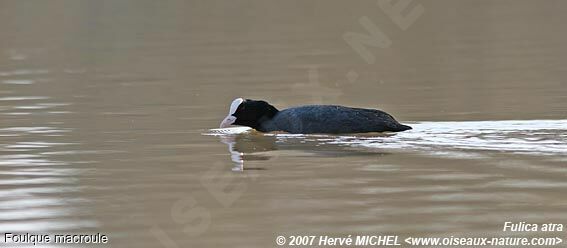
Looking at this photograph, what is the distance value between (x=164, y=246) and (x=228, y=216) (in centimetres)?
114

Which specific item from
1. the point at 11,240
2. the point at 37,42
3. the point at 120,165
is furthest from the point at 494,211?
the point at 37,42

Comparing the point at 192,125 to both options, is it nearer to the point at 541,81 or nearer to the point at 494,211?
the point at 541,81

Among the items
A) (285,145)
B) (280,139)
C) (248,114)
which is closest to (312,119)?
(280,139)

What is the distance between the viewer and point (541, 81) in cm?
1948

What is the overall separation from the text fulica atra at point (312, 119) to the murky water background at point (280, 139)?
0.57 ft

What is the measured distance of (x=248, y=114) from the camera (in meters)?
15.4

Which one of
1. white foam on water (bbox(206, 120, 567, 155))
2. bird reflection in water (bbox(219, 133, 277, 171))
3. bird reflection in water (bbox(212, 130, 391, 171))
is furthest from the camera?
bird reflection in water (bbox(219, 133, 277, 171))

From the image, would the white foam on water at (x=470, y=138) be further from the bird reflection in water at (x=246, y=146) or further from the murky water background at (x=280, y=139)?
the bird reflection in water at (x=246, y=146)

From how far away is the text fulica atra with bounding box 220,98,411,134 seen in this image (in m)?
14.6

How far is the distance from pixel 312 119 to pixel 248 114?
95 cm

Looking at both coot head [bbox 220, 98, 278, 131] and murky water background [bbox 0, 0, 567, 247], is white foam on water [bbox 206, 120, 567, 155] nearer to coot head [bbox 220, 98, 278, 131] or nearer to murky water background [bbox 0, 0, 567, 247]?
murky water background [bbox 0, 0, 567, 247]

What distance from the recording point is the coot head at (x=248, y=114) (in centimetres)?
1530

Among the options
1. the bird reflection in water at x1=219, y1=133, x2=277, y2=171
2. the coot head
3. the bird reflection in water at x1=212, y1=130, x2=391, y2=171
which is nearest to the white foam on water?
the bird reflection in water at x1=212, y1=130, x2=391, y2=171

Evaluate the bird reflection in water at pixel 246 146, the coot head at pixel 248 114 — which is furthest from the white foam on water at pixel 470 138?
the coot head at pixel 248 114
